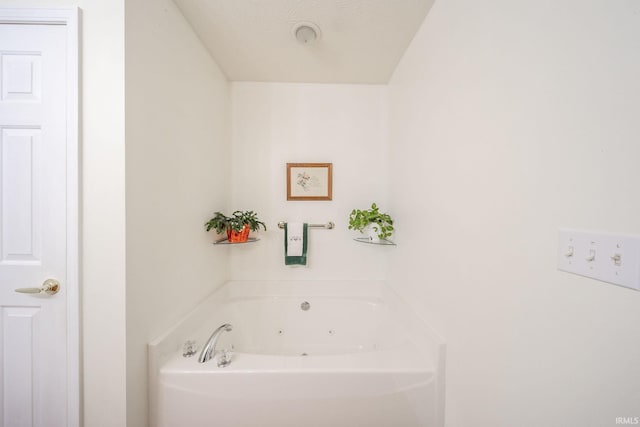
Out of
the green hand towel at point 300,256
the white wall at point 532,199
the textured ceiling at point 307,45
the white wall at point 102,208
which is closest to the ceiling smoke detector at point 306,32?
the textured ceiling at point 307,45

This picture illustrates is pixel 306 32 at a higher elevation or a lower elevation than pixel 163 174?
higher

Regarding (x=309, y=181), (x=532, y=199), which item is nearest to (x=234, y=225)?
(x=309, y=181)

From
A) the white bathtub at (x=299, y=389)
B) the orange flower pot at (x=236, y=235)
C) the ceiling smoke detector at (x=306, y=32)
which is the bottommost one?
the white bathtub at (x=299, y=389)

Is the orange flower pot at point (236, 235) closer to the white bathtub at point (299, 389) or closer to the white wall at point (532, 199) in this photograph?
the white bathtub at point (299, 389)

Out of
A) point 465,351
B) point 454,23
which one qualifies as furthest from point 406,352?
point 454,23

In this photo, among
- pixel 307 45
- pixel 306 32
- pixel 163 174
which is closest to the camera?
pixel 163 174

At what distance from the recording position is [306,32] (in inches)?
52.5

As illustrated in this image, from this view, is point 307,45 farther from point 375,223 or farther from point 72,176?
point 72,176

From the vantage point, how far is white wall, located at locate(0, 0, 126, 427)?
34.9 inches

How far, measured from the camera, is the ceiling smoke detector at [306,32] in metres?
1.31

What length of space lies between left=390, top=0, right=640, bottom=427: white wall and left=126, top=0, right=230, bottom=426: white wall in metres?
1.36

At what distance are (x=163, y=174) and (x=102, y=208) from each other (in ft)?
0.95

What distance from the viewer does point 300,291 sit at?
1.94 metres

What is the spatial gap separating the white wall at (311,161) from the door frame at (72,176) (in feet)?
3.37
